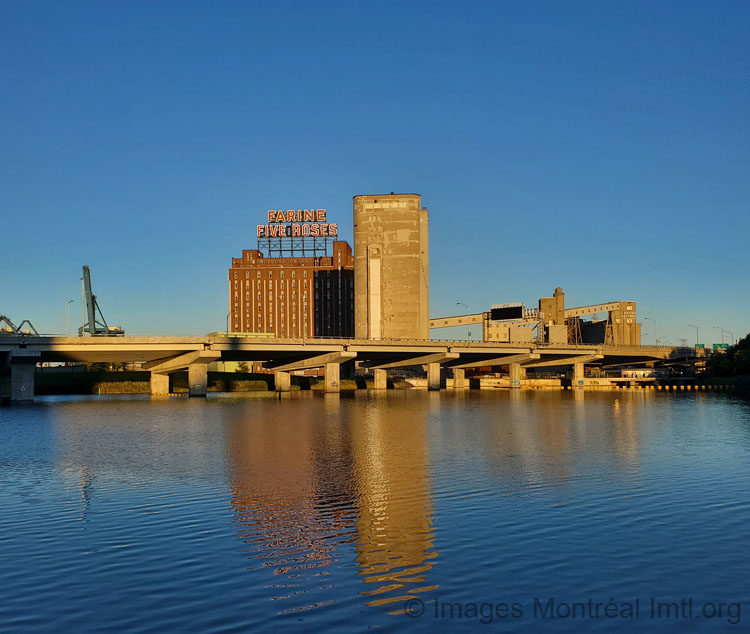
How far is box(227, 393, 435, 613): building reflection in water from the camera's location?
20312 millimetres

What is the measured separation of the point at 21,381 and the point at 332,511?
129 meters

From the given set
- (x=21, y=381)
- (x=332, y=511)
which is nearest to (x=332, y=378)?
(x=21, y=381)

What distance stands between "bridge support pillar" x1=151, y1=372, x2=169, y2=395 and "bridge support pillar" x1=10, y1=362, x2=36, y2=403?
115 feet

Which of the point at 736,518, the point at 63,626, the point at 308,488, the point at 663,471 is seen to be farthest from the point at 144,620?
the point at 663,471

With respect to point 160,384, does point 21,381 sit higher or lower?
higher

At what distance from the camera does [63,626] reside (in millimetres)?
16719

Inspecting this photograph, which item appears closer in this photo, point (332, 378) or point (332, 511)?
point (332, 511)

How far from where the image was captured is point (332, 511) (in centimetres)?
3011

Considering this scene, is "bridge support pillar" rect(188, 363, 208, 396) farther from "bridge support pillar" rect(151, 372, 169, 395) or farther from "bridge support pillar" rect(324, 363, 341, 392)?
"bridge support pillar" rect(324, 363, 341, 392)

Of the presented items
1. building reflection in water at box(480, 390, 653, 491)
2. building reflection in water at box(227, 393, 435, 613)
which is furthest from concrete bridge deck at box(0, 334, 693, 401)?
building reflection in water at box(227, 393, 435, 613)

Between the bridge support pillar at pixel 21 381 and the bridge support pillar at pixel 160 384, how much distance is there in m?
35.0

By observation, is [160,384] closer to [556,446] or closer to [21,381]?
[21,381]

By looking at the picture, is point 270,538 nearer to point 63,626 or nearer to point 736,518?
point 63,626

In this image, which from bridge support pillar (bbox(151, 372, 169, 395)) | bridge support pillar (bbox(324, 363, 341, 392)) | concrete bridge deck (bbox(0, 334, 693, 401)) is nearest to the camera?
concrete bridge deck (bbox(0, 334, 693, 401))
